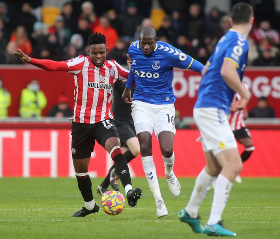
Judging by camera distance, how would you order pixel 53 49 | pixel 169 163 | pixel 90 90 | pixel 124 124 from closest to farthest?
pixel 90 90 < pixel 169 163 < pixel 124 124 < pixel 53 49

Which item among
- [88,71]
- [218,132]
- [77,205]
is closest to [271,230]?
[218,132]

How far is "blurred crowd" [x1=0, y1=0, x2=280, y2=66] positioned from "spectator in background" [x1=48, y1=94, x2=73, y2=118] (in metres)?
1.42

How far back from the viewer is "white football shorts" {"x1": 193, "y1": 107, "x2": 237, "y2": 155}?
21.6 ft

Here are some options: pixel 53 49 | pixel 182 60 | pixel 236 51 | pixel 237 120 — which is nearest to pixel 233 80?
Answer: pixel 236 51

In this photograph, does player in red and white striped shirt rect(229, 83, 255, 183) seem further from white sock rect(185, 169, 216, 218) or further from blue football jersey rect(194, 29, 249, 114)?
white sock rect(185, 169, 216, 218)

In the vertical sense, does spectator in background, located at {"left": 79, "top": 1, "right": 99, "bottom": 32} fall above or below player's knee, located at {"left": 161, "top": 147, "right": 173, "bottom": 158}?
above

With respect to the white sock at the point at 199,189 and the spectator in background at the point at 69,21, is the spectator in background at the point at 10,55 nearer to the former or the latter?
the spectator in background at the point at 69,21

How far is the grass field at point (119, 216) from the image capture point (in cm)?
707

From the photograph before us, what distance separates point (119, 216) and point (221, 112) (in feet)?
8.71

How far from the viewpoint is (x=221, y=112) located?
6.76m

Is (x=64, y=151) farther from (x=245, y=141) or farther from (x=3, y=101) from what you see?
(x=245, y=141)

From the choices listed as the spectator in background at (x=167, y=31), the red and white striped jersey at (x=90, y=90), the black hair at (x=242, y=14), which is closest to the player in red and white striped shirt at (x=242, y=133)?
the spectator in background at (x=167, y=31)

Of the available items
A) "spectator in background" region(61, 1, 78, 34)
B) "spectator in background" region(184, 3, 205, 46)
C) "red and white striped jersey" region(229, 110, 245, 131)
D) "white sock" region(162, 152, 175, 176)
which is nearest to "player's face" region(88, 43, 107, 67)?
"white sock" region(162, 152, 175, 176)

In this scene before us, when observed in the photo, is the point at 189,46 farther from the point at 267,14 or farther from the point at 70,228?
the point at 70,228
